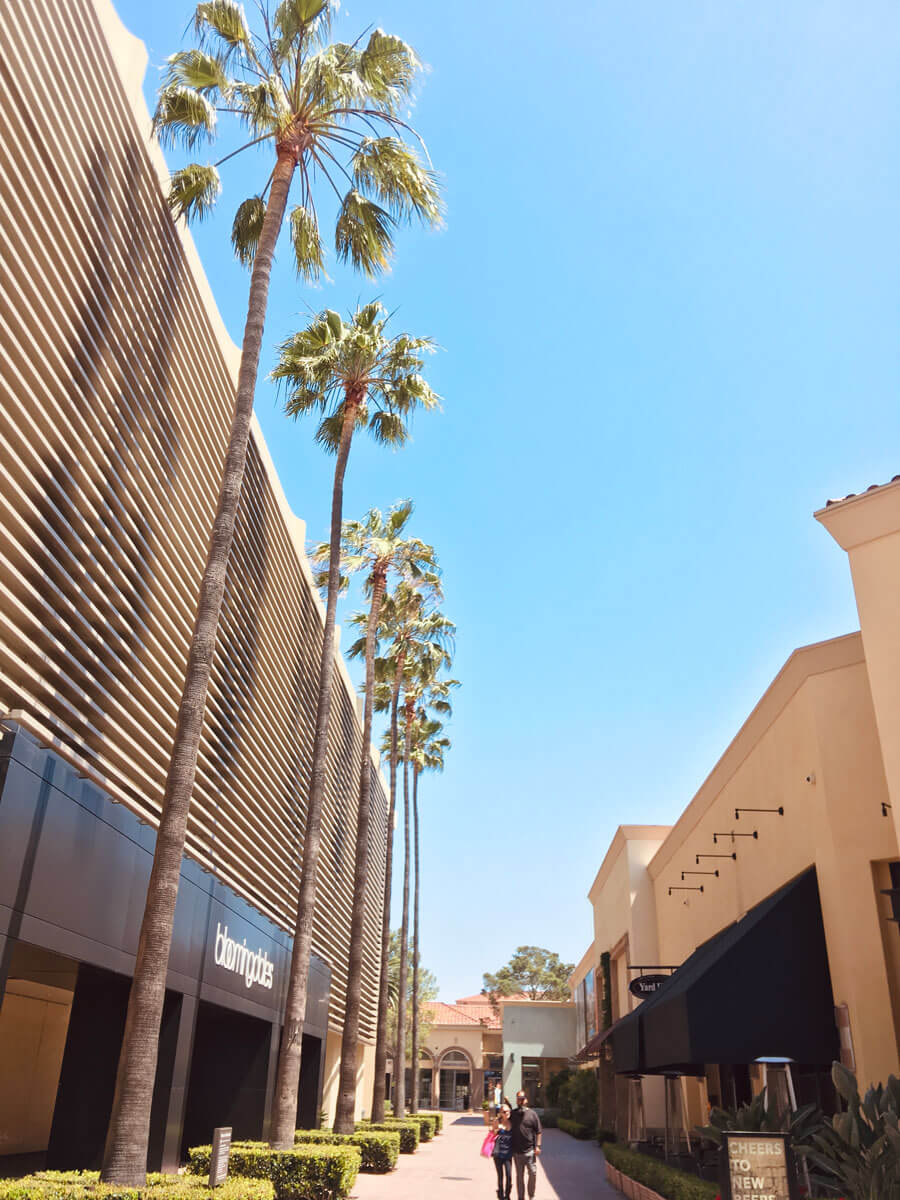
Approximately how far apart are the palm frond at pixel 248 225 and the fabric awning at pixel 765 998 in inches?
450

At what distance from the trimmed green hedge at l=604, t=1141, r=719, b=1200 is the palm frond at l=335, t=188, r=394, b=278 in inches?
498

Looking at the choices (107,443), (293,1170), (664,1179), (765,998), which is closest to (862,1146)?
(765,998)

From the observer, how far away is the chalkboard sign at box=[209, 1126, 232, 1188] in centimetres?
871

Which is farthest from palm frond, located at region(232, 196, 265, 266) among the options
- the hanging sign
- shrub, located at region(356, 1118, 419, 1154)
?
shrub, located at region(356, 1118, 419, 1154)

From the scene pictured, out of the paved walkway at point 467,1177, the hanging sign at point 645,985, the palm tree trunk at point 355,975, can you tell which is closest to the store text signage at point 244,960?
the palm tree trunk at point 355,975

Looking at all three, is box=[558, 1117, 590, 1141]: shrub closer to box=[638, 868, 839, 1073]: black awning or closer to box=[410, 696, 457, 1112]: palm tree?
box=[410, 696, 457, 1112]: palm tree

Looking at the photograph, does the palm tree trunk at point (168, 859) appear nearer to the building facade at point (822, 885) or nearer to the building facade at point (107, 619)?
the building facade at point (107, 619)

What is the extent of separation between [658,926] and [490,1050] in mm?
47940

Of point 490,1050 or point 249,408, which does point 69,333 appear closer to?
point 249,408

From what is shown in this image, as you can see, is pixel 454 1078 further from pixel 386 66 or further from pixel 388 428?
pixel 386 66

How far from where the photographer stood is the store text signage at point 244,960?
47.2 feet

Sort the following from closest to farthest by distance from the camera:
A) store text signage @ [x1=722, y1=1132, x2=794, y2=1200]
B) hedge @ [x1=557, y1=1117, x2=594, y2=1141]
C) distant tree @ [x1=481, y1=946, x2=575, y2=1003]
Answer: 1. store text signage @ [x1=722, y1=1132, x2=794, y2=1200]
2. hedge @ [x1=557, y1=1117, x2=594, y2=1141]
3. distant tree @ [x1=481, y1=946, x2=575, y2=1003]

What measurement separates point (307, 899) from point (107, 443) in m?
8.51

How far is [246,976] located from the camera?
1600cm
